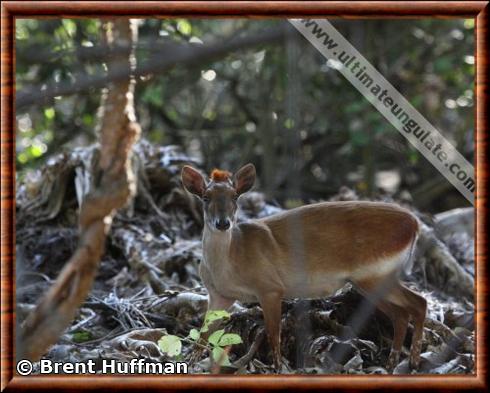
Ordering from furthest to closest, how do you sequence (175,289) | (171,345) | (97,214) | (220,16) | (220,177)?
(175,289), (220,177), (171,345), (220,16), (97,214)

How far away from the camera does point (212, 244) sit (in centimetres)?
572

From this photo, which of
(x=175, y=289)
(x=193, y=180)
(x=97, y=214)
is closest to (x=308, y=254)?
(x=193, y=180)

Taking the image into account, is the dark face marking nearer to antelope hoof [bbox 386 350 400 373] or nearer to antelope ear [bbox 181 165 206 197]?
antelope ear [bbox 181 165 206 197]

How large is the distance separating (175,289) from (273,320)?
1.59 metres

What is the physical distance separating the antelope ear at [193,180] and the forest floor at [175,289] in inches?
28.8

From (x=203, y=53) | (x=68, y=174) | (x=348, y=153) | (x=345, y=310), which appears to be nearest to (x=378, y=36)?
(x=348, y=153)

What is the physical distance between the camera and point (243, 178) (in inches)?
227

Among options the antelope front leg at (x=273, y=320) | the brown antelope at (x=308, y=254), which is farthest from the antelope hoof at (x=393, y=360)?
the antelope front leg at (x=273, y=320)

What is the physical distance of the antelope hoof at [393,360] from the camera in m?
5.49

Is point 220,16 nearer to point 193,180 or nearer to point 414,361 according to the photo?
point 193,180

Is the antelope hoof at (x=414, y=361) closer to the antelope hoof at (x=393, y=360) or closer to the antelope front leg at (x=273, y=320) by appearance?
the antelope hoof at (x=393, y=360)

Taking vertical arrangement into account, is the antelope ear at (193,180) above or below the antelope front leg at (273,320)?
above

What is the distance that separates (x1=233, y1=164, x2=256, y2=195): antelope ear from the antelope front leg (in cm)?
74
